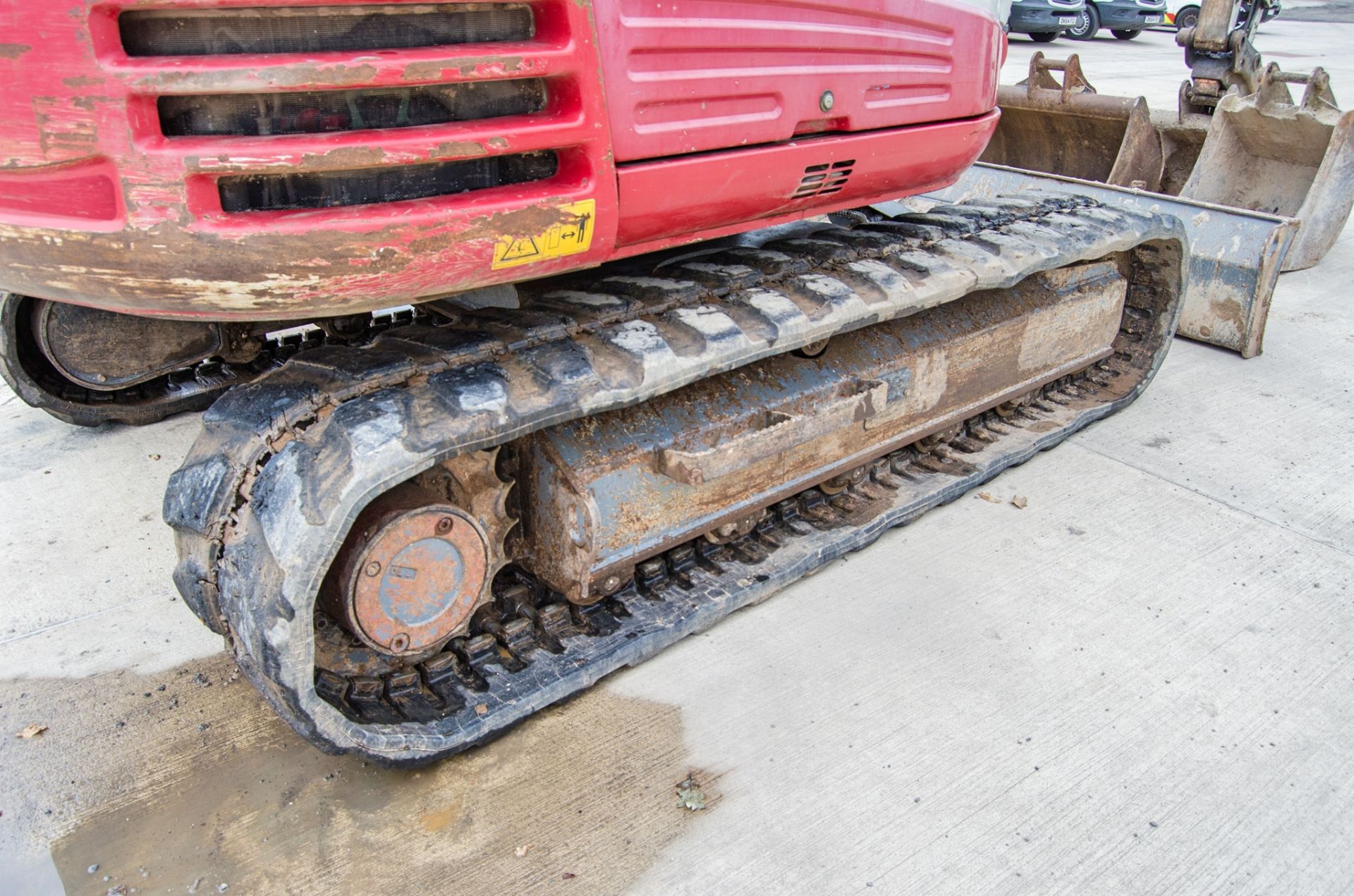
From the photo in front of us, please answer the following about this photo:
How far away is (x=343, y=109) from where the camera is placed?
1.71 metres

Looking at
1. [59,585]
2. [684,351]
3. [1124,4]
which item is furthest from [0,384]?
[1124,4]

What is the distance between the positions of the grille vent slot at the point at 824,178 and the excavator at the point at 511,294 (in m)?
0.01

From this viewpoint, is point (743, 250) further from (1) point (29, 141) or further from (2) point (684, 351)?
(1) point (29, 141)

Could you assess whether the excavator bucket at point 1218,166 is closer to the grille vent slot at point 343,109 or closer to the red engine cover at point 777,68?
the red engine cover at point 777,68

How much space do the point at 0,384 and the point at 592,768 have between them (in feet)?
11.1

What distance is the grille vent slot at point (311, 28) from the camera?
5.10 ft

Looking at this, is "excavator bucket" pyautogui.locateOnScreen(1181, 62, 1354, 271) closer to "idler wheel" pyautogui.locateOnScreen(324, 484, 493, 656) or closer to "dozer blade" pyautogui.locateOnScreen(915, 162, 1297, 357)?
"dozer blade" pyautogui.locateOnScreen(915, 162, 1297, 357)

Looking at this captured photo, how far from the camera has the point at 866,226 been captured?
10.8 feet

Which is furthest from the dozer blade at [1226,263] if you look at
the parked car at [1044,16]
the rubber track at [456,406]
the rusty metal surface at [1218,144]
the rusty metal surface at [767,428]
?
the parked car at [1044,16]

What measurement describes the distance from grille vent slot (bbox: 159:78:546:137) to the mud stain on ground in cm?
136

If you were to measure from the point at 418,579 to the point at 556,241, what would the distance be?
0.78 meters

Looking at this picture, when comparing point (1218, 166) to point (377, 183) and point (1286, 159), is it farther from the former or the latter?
point (377, 183)

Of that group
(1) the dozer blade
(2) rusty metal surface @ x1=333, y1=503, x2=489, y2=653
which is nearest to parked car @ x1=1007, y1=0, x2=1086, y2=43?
(1) the dozer blade

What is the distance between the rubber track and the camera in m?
1.91
